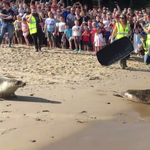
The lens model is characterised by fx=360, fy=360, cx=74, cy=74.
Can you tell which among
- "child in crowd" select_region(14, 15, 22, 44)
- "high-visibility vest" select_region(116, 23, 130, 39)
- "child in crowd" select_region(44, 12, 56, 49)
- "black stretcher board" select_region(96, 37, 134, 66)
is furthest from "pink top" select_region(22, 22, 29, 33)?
"high-visibility vest" select_region(116, 23, 130, 39)

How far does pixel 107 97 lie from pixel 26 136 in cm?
264

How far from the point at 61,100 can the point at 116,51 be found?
395 centimetres

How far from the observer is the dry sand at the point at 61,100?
16.5 ft

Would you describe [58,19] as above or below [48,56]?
above

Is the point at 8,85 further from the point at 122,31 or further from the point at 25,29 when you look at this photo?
the point at 25,29

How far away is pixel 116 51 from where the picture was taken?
1024cm

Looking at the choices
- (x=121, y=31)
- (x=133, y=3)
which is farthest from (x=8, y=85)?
(x=133, y=3)

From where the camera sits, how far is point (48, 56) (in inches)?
463

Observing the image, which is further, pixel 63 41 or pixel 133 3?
pixel 133 3

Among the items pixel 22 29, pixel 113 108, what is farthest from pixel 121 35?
pixel 22 29

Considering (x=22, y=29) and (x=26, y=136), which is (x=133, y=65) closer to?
(x=22, y=29)

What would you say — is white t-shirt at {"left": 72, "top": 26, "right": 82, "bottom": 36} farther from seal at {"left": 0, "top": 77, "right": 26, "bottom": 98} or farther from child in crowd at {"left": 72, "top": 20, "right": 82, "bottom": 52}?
seal at {"left": 0, "top": 77, "right": 26, "bottom": 98}

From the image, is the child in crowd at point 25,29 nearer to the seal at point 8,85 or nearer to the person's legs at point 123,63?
the person's legs at point 123,63

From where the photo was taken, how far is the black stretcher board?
10.2m
